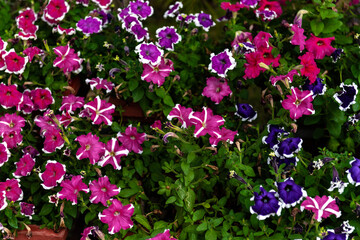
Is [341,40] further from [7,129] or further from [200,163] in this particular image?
[7,129]

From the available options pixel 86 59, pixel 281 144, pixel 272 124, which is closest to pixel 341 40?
pixel 272 124

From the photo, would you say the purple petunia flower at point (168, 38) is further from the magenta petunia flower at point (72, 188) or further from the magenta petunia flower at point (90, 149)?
the magenta petunia flower at point (72, 188)

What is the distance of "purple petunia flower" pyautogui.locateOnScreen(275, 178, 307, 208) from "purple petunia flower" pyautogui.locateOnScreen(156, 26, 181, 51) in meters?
1.07

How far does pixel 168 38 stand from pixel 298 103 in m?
0.86

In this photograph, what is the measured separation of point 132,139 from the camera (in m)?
2.37

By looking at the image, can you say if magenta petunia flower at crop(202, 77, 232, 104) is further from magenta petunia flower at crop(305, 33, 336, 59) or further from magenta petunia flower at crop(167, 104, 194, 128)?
magenta petunia flower at crop(305, 33, 336, 59)

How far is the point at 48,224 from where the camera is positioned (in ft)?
7.64

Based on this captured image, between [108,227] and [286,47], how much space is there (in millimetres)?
1548

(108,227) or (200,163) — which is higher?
(200,163)

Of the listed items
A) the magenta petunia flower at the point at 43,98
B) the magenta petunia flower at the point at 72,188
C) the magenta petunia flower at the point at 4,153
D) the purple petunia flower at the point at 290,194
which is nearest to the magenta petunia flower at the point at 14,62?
the magenta petunia flower at the point at 43,98

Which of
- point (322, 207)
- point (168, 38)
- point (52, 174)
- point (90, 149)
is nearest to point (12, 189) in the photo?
point (52, 174)

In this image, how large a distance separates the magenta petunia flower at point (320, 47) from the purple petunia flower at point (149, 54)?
872 mm

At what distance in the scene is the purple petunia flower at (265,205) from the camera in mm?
1898

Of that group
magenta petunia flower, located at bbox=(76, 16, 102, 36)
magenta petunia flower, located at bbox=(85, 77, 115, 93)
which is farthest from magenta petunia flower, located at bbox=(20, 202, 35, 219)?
magenta petunia flower, located at bbox=(76, 16, 102, 36)
